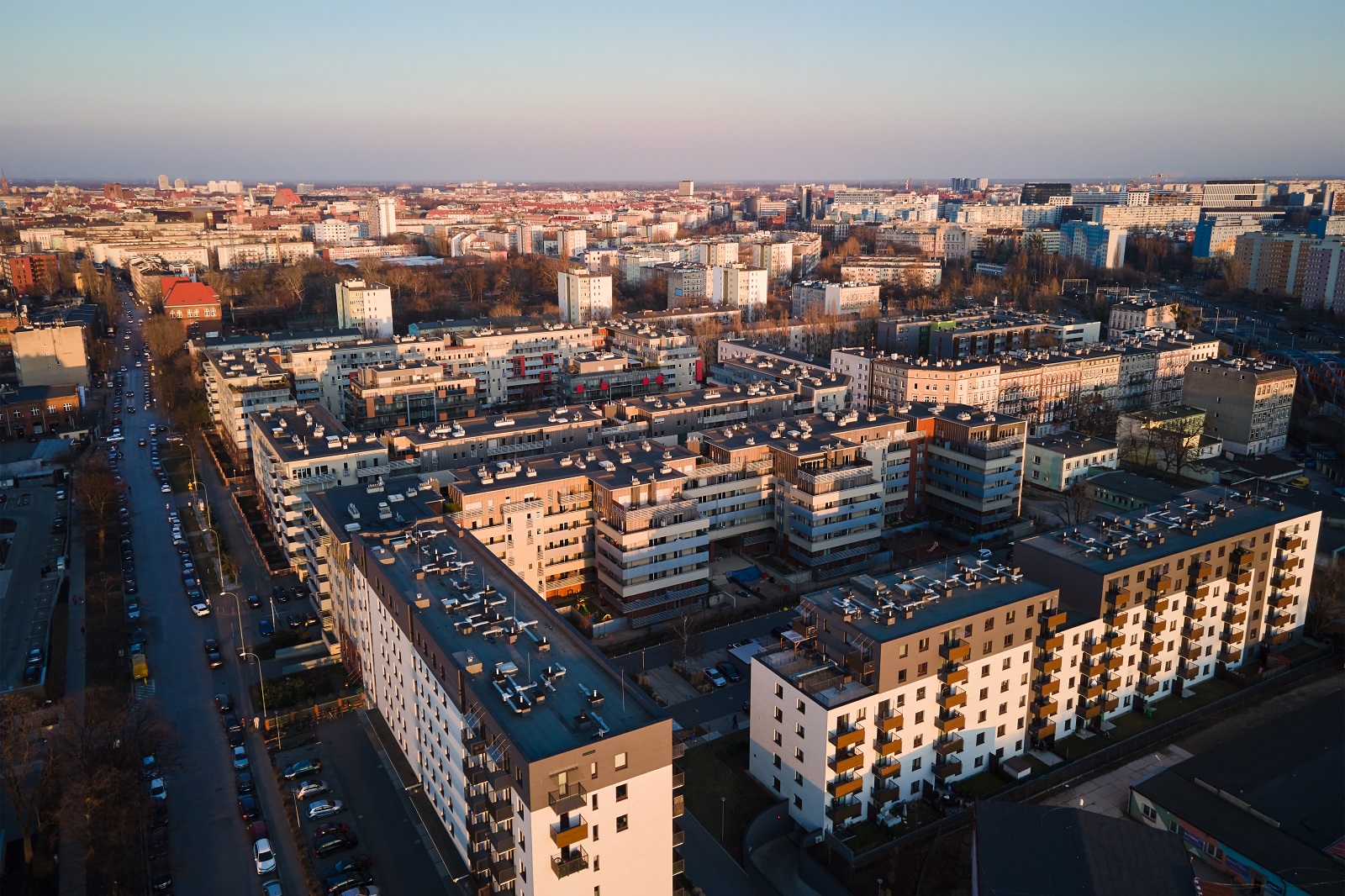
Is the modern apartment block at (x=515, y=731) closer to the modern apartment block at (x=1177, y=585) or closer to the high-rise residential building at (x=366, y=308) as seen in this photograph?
the modern apartment block at (x=1177, y=585)

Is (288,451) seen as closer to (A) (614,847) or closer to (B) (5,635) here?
(B) (5,635)

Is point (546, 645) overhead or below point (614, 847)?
overhead

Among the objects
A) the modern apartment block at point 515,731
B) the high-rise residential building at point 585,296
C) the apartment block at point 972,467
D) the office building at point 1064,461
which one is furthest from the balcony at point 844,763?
the high-rise residential building at point 585,296

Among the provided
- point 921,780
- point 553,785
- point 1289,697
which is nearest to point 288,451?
point 553,785

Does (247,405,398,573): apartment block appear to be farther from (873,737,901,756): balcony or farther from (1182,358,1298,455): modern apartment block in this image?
(1182,358,1298,455): modern apartment block

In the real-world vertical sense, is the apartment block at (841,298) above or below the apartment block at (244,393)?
above
